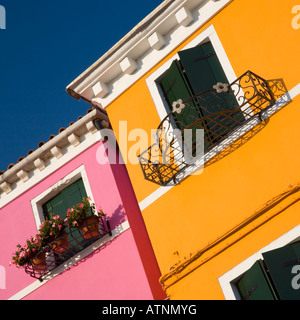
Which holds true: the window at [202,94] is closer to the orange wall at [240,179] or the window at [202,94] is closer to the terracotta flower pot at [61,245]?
the orange wall at [240,179]

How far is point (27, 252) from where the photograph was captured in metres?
10.3

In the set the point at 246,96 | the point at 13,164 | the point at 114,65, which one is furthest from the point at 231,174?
the point at 13,164

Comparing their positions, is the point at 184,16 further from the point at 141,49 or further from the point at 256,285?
the point at 256,285

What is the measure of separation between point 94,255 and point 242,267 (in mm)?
3406

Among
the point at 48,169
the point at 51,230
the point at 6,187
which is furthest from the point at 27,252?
the point at 6,187

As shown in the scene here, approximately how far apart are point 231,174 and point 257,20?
260 centimetres

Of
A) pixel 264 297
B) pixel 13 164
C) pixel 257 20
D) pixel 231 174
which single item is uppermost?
pixel 13 164

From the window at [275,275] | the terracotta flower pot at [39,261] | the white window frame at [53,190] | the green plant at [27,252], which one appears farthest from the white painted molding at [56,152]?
the window at [275,275]

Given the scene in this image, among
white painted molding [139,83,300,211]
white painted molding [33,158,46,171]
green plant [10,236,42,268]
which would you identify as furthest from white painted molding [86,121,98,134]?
white painted molding [139,83,300,211]

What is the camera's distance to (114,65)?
33.4 ft

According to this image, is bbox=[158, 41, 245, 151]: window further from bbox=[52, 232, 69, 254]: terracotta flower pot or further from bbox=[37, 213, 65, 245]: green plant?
bbox=[52, 232, 69, 254]: terracotta flower pot

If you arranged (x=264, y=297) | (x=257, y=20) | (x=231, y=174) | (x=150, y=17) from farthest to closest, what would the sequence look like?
1. (x=150, y=17)
2. (x=257, y=20)
3. (x=231, y=174)
4. (x=264, y=297)

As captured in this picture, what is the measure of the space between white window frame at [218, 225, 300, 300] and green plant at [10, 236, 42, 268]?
3939mm
